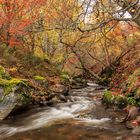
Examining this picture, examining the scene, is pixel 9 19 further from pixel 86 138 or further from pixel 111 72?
pixel 86 138

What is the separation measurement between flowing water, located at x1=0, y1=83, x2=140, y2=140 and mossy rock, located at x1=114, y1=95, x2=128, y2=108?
423mm

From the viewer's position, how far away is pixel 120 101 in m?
10.1

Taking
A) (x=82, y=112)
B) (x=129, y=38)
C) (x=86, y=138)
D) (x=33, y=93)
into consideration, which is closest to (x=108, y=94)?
(x=82, y=112)

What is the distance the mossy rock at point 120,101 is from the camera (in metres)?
9.97

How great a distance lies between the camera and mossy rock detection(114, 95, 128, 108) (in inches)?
392

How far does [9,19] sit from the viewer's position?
14836 millimetres

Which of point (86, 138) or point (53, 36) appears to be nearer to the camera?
point (86, 138)

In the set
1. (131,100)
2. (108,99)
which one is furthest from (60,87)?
(131,100)

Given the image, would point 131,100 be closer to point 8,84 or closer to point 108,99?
point 108,99

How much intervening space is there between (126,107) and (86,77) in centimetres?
1385

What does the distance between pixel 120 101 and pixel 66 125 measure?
9.42 feet

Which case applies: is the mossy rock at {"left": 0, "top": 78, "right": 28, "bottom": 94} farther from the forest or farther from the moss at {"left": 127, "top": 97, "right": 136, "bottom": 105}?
the moss at {"left": 127, "top": 97, "right": 136, "bottom": 105}

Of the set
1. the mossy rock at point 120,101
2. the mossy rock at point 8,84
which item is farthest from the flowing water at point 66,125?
the mossy rock at point 8,84

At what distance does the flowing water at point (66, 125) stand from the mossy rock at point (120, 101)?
42 centimetres
